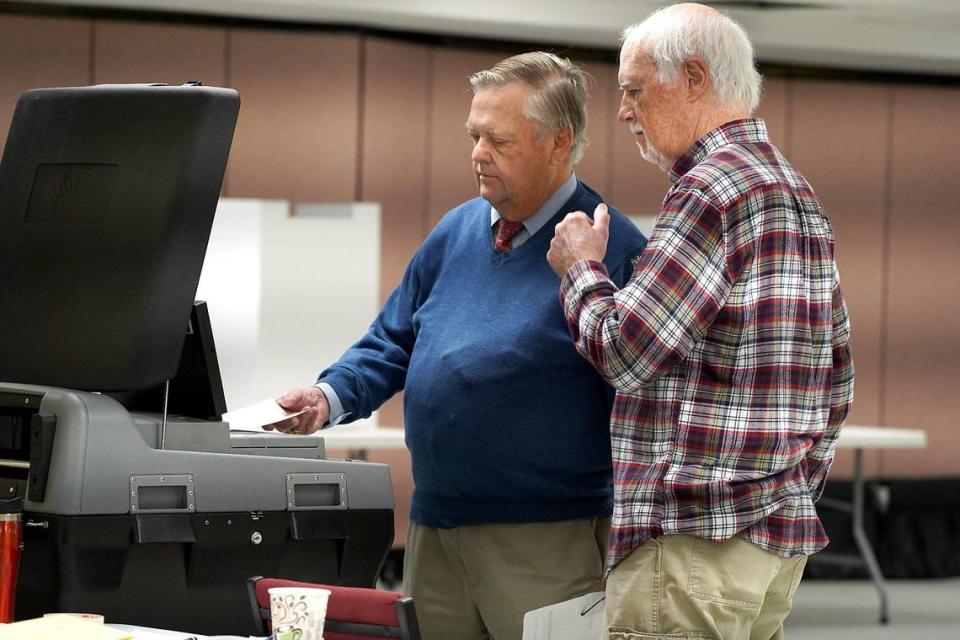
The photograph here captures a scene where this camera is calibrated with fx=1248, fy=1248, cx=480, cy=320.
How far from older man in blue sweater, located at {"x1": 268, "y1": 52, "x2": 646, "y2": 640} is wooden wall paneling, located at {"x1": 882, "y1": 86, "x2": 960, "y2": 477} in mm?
5415

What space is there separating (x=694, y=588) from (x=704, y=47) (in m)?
0.66

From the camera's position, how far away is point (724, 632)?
1.48 metres

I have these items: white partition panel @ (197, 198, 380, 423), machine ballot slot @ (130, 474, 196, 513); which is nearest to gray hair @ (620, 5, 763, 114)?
machine ballot slot @ (130, 474, 196, 513)

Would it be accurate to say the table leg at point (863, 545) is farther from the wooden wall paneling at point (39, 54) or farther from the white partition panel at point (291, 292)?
the wooden wall paneling at point (39, 54)

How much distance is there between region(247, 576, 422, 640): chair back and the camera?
1.26m

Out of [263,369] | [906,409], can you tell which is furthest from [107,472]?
[906,409]

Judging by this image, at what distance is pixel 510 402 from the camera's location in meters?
1.77

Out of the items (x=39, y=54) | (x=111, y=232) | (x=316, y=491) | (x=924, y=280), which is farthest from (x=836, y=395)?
(x=924, y=280)

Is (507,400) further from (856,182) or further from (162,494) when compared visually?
(856,182)

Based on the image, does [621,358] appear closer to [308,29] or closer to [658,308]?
[658,308]

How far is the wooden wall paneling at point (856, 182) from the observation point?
22.2ft

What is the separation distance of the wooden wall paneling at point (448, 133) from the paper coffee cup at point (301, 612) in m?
5.12

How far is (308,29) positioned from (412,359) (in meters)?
4.36

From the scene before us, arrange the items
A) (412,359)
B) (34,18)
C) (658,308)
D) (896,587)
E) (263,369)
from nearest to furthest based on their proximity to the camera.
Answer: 1. (658,308)
2. (412,359)
3. (263,369)
4. (34,18)
5. (896,587)
